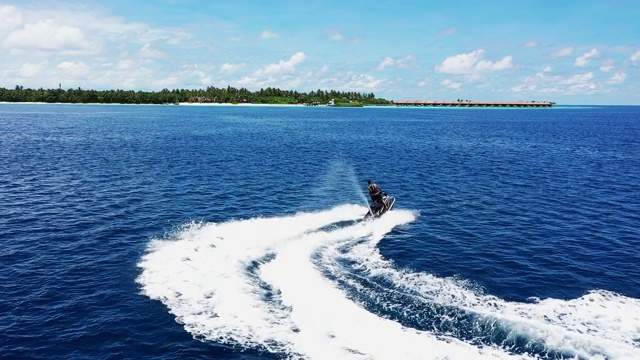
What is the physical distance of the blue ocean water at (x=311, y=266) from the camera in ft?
72.2

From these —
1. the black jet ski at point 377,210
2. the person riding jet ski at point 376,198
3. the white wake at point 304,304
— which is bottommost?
the white wake at point 304,304

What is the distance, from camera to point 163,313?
977 inches

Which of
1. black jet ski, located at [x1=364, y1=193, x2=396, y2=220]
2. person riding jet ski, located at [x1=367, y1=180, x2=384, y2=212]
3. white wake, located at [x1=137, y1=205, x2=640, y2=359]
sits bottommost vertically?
white wake, located at [x1=137, y1=205, x2=640, y2=359]

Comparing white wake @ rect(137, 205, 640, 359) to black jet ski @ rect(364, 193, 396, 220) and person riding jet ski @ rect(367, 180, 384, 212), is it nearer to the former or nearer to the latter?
black jet ski @ rect(364, 193, 396, 220)

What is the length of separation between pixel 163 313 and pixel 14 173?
2004 inches

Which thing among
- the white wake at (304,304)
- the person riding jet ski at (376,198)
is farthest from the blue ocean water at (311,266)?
the person riding jet ski at (376,198)

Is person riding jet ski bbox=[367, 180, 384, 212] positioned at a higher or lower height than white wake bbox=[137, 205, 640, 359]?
higher

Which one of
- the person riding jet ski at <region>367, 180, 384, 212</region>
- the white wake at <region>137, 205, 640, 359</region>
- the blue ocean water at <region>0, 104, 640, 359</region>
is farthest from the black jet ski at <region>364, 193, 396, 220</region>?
the white wake at <region>137, 205, 640, 359</region>

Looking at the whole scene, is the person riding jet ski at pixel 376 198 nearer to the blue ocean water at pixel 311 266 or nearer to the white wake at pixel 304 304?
the blue ocean water at pixel 311 266

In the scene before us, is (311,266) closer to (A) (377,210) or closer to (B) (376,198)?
(A) (377,210)

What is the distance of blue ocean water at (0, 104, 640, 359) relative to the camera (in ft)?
72.2

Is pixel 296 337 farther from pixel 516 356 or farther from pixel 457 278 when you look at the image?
pixel 457 278

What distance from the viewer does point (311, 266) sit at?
101 ft

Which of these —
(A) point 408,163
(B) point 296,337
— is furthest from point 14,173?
(A) point 408,163
